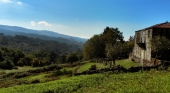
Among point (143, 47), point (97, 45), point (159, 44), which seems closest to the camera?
point (159, 44)

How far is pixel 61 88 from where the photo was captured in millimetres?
20250

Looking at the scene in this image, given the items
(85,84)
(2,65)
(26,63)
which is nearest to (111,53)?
(85,84)

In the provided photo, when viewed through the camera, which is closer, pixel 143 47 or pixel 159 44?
pixel 159 44

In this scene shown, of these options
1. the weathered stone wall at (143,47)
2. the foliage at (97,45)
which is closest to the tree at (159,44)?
the weathered stone wall at (143,47)

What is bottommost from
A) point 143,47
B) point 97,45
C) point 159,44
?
point 97,45

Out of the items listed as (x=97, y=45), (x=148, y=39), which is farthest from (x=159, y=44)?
(x=97, y=45)

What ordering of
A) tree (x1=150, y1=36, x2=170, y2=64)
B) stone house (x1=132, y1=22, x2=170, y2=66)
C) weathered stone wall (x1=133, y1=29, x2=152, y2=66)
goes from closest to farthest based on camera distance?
1. tree (x1=150, y1=36, x2=170, y2=64)
2. stone house (x1=132, y1=22, x2=170, y2=66)
3. weathered stone wall (x1=133, y1=29, x2=152, y2=66)

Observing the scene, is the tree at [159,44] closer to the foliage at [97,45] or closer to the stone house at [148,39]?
the stone house at [148,39]

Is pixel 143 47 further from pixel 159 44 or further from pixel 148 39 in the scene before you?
pixel 159 44

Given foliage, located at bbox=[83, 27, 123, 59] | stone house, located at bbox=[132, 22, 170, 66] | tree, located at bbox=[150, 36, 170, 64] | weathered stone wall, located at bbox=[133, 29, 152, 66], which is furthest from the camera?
foliage, located at bbox=[83, 27, 123, 59]

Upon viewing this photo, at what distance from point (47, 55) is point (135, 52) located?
441 ft

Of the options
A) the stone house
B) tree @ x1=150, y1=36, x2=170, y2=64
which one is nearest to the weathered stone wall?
the stone house

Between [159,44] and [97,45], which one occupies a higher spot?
[159,44]

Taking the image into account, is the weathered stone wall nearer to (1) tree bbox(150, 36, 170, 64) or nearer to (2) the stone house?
(2) the stone house
